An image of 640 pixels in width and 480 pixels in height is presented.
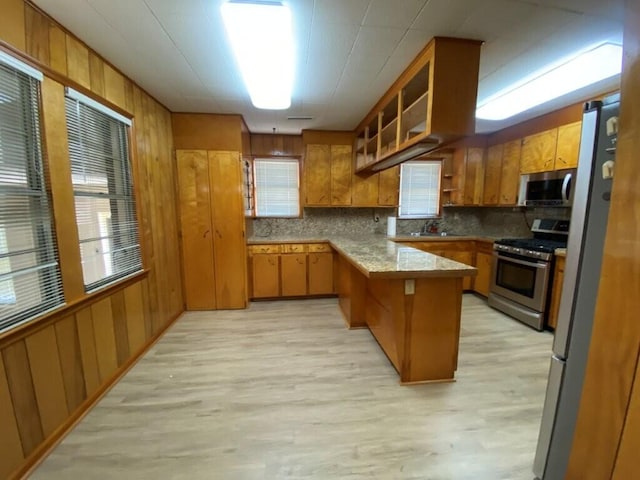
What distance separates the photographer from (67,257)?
171 centimetres

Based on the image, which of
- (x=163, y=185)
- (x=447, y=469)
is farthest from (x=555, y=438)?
(x=163, y=185)

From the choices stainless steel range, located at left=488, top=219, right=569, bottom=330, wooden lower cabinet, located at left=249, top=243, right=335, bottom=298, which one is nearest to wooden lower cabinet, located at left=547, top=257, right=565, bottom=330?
stainless steel range, located at left=488, top=219, right=569, bottom=330

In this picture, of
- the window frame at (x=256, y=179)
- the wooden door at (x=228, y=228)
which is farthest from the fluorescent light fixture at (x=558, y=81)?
the wooden door at (x=228, y=228)

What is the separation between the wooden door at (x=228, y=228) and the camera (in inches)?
135

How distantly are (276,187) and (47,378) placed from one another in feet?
11.2

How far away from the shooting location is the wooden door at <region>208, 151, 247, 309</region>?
3.42m

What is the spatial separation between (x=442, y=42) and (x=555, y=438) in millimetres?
2305

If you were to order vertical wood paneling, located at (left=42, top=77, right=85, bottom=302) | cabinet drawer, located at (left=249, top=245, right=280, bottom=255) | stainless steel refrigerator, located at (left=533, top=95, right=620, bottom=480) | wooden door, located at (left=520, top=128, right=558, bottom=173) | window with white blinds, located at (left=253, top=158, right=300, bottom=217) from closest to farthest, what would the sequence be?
stainless steel refrigerator, located at (left=533, top=95, right=620, bottom=480), vertical wood paneling, located at (left=42, top=77, right=85, bottom=302), wooden door, located at (left=520, top=128, right=558, bottom=173), cabinet drawer, located at (left=249, top=245, right=280, bottom=255), window with white blinds, located at (left=253, top=158, right=300, bottom=217)

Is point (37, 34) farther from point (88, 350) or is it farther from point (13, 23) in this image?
point (88, 350)

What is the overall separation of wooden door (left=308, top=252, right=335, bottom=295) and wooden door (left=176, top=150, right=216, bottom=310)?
1.37 meters

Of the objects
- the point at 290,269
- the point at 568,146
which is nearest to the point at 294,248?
the point at 290,269

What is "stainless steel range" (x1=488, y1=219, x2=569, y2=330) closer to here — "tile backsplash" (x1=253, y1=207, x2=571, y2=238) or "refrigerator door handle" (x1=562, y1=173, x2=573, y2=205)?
"refrigerator door handle" (x1=562, y1=173, x2=573, y2=205)

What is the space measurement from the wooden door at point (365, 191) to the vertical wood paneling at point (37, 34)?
3.43 m

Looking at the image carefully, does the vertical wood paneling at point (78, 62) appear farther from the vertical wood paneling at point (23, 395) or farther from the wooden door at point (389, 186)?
the wooden door at point (389, 186)
